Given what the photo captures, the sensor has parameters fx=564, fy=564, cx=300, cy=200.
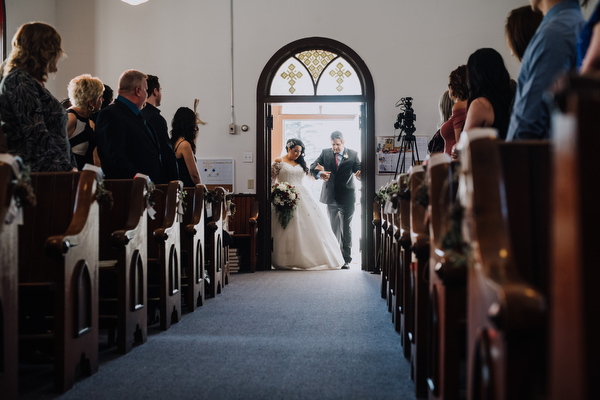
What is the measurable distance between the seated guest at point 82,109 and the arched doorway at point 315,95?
10.9 feet

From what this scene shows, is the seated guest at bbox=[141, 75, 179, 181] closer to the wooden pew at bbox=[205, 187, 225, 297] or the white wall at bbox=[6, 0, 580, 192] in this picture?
the wooden pew at bbox=[205, 187, 225, 297]

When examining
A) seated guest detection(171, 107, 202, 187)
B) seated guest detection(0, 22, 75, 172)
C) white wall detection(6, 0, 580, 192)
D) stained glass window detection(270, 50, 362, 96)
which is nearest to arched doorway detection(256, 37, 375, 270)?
stained glass window detection(270, 50, 362, 96)

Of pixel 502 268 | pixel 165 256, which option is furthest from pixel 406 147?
pixel 502 268

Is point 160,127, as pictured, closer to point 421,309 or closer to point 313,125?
point 421,309

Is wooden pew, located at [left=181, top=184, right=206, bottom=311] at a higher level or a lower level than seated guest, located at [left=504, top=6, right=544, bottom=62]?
lower

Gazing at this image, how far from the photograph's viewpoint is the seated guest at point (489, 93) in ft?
8.66

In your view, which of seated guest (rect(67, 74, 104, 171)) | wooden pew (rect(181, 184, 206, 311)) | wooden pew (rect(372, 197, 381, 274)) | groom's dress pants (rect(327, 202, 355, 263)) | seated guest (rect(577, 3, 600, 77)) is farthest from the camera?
groom's dress pants (rect(327, 202, 355, 263))

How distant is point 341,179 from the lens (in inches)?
309

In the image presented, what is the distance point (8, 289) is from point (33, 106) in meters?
1.04

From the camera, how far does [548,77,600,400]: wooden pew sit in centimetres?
80

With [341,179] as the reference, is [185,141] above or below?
above

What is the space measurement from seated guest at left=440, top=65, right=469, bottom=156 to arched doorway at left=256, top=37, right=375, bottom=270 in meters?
3.20

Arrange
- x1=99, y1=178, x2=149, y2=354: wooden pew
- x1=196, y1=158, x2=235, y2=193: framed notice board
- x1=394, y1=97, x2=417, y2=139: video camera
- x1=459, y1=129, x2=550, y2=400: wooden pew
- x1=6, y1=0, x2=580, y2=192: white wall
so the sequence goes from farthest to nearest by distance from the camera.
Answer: x1=196, y1=158, x2=235, y2=193: framed notice board → x1=6, y1=0, x2=580, y2=192: white wall → x1=394, y1=97, x2=417, y2=139: video camera → x1=99, y1=178, x2=149, y2=354: wooden pew → x1=459, y1=129, x2=550, y2=400: wooden pew

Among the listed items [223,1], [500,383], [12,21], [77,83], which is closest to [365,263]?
[223,1]
